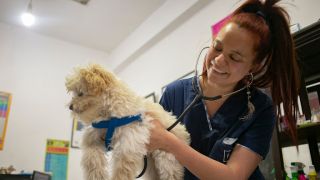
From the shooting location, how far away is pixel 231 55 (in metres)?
1.10

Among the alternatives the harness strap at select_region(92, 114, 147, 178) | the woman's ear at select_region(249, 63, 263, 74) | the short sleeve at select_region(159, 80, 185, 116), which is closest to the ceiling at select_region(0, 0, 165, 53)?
the short sleeve at select_region(159, 80, 185, 116)

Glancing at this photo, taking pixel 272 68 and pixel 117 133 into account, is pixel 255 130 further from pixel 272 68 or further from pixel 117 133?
pixel 117 133

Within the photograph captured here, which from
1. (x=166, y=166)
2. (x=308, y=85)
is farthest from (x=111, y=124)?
(x=308, y=85)

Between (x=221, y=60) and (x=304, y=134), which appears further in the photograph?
(x=304, y=134)

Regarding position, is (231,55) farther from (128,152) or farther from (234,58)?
(128,152)

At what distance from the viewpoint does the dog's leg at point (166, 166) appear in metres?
1.04

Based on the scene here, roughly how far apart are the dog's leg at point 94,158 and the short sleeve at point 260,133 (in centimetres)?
52

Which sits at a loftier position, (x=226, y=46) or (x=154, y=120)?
(x=226, y=46)

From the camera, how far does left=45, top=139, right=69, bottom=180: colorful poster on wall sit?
3.37 meters

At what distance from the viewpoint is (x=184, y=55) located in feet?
9.45

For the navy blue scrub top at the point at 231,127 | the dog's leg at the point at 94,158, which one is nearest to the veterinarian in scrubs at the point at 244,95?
the navy blue scrub top at the point at 231,127

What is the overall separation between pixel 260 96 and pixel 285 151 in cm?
73

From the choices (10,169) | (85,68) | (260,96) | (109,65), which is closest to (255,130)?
(260,96)

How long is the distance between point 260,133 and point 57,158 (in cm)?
288
